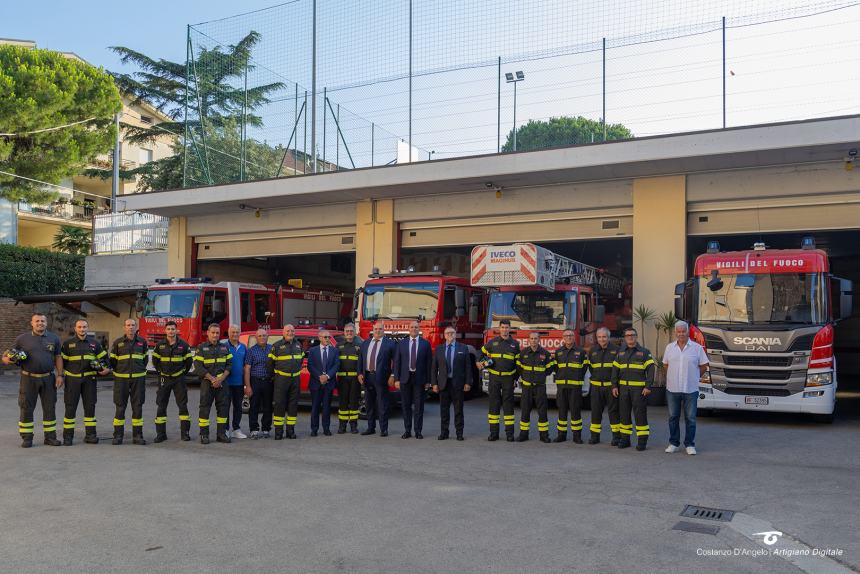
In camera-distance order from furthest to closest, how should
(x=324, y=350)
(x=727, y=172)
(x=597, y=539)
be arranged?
(x=727, y=172) → (x=324, y=350) → (x=597, y=539)

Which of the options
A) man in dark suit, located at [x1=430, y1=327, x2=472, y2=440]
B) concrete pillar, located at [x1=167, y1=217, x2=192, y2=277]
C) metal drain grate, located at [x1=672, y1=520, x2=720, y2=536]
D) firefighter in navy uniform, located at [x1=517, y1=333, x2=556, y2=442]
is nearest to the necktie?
man in dark suit, located at [x1=430, y1=327, x2=472, y2=440]

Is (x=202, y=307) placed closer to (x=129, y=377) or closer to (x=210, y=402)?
(x=129, y=377)

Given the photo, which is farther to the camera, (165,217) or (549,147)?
(165,217)

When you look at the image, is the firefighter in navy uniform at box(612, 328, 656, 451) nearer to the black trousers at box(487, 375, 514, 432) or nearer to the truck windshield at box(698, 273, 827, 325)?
the black trousers at box(487, 375, 514, 432)

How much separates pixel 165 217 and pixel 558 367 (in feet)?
57.3

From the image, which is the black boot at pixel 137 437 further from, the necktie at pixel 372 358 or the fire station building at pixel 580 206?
the fire station building at pixel 580 206

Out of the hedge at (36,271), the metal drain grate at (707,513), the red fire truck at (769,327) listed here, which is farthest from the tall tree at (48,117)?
the metal drain grate at (707,513)

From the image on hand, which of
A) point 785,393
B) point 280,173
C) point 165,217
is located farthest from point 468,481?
point 165,217

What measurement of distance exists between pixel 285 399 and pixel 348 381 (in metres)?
0.99

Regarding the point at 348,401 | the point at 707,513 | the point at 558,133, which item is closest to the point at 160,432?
the point at 348,401

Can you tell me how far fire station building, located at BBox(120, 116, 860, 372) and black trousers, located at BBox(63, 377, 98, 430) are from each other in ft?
32.2

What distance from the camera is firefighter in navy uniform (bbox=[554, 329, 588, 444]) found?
10.0 metres

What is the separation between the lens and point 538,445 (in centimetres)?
991

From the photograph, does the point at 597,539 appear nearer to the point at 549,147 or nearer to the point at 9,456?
the point at 9,456
